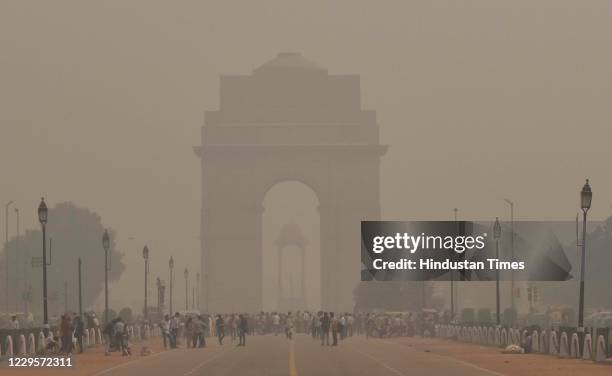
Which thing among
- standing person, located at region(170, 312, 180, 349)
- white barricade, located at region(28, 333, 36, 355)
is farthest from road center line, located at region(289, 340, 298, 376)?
white barricade, located at region(28, 333, 36, 355)

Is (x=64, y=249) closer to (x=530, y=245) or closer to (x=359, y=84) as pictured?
(x=359, y=84)

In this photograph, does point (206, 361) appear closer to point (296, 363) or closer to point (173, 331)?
point (296, 363)

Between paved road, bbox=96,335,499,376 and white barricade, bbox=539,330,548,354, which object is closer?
paved road, bbox=96,335,499,376

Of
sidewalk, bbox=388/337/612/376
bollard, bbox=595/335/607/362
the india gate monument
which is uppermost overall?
the india gate monument

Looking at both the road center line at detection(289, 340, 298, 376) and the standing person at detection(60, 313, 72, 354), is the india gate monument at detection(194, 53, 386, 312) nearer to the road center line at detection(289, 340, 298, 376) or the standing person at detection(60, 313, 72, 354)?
the road center line at detection(289, 340, 298, 376)

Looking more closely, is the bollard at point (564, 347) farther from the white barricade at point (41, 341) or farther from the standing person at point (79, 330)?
the white barricade at point (41, 341)

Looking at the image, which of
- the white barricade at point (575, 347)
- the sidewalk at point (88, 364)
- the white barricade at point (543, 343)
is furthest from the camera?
the white barricade at point (543, 343)

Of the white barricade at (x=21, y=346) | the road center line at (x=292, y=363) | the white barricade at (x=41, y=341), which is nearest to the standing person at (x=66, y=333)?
the white barricade at (x=41, y=341)
